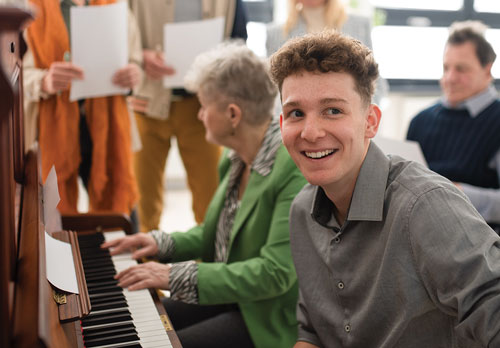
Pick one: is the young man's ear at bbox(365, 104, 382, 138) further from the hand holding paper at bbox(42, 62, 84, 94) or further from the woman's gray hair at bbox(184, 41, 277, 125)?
the hand holding paper at bbox(42, 62, 84, 94)

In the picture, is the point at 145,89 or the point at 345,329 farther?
the point at 145,89

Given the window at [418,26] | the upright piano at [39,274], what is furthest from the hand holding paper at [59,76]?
the window at [418,26]

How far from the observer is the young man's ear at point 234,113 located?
1665 millimetres

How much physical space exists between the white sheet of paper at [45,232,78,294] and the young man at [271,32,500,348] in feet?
1.76

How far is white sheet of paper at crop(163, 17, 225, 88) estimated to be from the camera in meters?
2.43

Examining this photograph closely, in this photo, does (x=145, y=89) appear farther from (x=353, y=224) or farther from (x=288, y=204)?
(x=353, y=224)

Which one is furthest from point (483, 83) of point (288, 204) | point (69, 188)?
point (69, 188)

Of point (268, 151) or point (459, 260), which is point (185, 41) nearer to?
point (268, 151)

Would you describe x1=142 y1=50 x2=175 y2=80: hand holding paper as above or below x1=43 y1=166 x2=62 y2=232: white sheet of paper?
above

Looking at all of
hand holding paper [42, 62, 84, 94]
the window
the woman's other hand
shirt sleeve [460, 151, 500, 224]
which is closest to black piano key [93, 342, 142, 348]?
the woman's other hand

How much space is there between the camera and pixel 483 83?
91.2 inches

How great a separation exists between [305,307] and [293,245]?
0.53 feet

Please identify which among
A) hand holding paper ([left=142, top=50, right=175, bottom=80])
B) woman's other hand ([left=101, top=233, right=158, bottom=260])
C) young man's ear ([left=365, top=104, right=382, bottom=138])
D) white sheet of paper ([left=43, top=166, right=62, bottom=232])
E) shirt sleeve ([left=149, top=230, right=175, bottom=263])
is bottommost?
shirt sleeve ([left=149, top=230, right=175, bottom=263])

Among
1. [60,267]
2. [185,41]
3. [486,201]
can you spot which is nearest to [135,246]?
[60,267]
